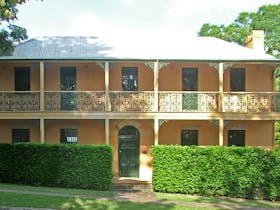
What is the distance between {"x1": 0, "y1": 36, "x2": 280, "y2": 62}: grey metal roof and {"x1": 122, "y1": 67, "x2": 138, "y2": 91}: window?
1149mm

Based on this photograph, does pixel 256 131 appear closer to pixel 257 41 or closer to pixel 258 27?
pixel 257 41

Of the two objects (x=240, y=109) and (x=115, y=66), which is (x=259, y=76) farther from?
(x=115, y=66)

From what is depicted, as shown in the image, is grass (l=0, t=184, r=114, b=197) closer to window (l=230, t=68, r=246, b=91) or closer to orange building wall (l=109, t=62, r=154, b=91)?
orange building wall (l=109, t=62, r=154, b=91)

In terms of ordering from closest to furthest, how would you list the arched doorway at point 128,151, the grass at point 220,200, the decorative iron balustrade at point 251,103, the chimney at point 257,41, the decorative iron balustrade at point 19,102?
the grass at point 220,200 < the decorative iron balustrade at point 19,102 < the decorative iron balustrade at point 251,103 < the arched doorway at point 128,151 < the chimney at point 257,41

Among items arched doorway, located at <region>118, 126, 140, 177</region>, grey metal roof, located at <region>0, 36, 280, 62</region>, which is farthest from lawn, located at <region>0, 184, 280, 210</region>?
grey metal roof, located at <region>0, 36, 280, 62</region>

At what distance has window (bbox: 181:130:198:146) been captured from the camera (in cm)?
2186

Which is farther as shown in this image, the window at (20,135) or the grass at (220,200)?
the window at (20,135)

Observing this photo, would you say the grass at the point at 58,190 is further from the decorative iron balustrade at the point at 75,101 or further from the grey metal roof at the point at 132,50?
the grey metal roof at the point at 132,50

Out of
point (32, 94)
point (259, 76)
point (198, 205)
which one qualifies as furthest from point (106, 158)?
point (259, 76)

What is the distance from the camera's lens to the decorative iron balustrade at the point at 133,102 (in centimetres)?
1986

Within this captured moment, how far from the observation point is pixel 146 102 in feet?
65.5

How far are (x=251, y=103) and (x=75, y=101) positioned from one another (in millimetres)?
9379

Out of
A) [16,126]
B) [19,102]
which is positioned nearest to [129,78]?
[19,102]

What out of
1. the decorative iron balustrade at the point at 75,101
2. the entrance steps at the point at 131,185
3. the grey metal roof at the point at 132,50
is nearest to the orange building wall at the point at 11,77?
the grey metal roof at the point at 132,50
